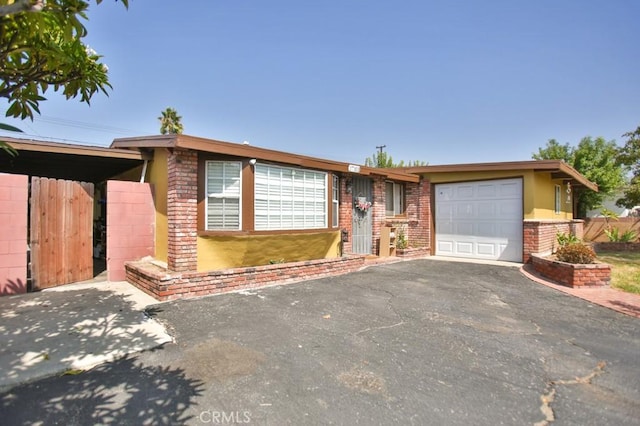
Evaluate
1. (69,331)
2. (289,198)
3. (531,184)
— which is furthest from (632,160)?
(69,331)

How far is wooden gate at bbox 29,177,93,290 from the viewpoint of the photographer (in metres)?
6.27

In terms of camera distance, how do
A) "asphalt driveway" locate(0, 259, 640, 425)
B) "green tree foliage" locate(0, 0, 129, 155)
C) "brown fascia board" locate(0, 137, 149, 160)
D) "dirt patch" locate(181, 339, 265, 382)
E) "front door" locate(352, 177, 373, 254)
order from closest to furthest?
"green tree foliage" locate(0, 0, 129, 155) < "asphalt driveway" locate(0, 259, 640, 425) < "dirt patch" locate(181, 339, 265, 382) < "brown fascia board" locate(0, 137, 149, 160) < "front door" locate(352, 177, 373, 254)

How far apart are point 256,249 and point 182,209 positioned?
1.83 meters

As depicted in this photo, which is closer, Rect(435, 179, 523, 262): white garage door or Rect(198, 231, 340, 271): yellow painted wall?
Rect(198, 231, 340, 271): yellow painted wall

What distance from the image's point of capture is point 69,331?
168 inches

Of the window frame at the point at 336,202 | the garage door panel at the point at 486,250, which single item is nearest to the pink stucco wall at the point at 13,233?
the window frame at the point at 336,202

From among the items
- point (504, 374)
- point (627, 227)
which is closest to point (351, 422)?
point (504, 374)

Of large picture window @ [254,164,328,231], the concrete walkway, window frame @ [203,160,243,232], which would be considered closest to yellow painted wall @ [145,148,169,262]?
window frame @ [203,160,243,232]

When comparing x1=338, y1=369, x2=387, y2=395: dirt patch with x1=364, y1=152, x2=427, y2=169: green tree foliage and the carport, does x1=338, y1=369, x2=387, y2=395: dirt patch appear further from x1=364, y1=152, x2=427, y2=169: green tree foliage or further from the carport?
x1=364, y1=152, x2=427, y2=169: green tree foliage

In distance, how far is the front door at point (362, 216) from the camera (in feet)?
34.9

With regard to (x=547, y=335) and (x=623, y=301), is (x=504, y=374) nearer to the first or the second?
(x=547, y=335)

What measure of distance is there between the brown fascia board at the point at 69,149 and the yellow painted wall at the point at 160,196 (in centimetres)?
42

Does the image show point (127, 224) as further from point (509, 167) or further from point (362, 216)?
point (509, 167)

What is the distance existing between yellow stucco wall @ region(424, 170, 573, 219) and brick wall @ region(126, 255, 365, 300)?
571cm
